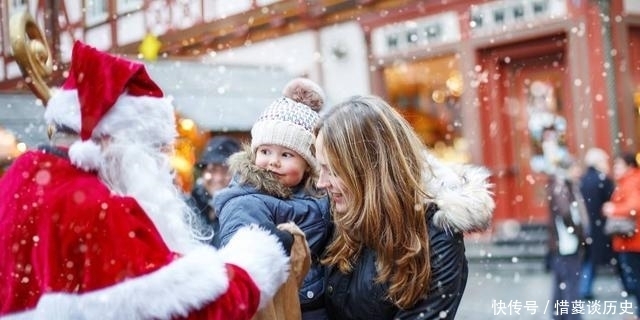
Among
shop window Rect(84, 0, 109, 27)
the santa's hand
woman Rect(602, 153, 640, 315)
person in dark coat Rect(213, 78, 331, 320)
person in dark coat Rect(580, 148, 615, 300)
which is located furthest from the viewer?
shop window Rect(84, 0, 109, 27)

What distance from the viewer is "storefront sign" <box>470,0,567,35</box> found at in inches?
432

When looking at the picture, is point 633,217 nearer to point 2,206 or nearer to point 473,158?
point 473,158

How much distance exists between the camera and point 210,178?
6086 mm

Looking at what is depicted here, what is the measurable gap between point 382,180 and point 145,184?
0.70 meters

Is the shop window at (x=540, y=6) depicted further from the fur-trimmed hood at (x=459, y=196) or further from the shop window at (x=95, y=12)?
the fur-trimmed hood at (x=459, y=196)

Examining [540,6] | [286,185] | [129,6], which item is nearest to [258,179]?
[286,185]

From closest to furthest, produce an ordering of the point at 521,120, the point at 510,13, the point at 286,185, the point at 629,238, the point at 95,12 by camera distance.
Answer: the point at 286,185 → the point at 629,238 → the point at 510,13 → the point at 521,120 → the point at 95,12

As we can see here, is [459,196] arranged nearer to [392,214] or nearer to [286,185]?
[392,214]

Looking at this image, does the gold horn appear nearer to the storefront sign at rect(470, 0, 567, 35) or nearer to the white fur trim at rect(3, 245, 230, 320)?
the white fur trim at rect(3, 245, 230, 320)

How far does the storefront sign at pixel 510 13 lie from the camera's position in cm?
1096

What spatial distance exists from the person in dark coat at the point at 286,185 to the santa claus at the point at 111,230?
252 mm

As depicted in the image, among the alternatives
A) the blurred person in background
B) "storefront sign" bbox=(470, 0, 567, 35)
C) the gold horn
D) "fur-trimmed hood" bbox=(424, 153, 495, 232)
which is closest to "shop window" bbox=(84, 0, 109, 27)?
"storefront sign" bbox=(470, 0, 567, 35)

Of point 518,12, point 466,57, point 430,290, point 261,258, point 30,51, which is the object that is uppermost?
point 518,12

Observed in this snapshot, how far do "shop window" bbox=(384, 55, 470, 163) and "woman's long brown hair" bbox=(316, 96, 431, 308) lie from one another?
9.75 m
